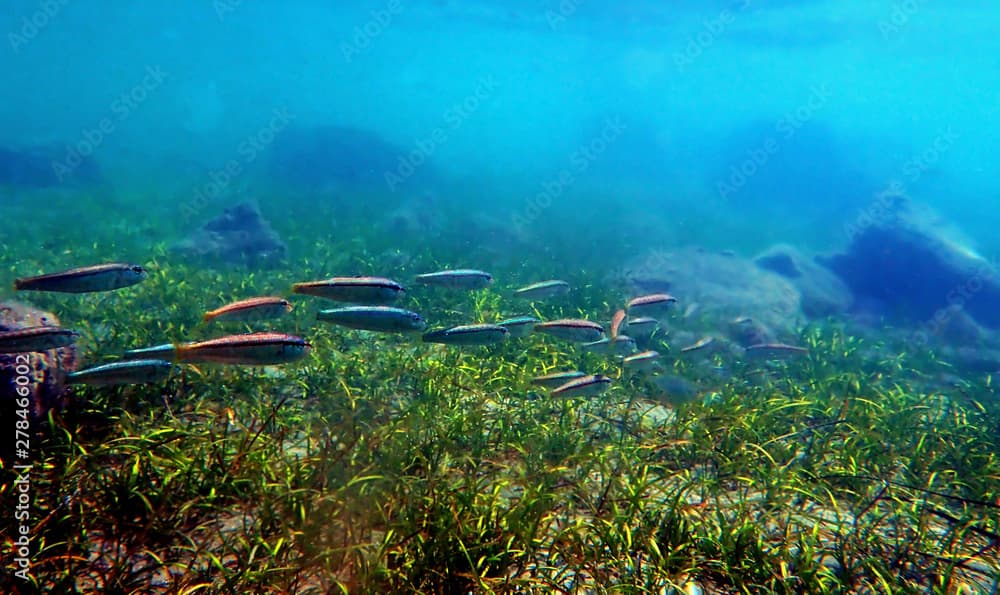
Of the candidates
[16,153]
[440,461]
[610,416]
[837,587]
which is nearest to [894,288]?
[610,416]

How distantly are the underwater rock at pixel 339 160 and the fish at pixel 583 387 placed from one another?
102 ft

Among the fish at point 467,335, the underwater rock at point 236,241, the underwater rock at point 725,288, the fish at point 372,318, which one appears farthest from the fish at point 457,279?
the underwater rock at point 236,241

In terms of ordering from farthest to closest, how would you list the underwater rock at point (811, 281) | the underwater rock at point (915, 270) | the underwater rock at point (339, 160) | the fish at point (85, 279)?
the underwater rock at point (339, 160) → the underwater rock at point (915, 270) → the underwater rock at point (811, 281) → the fish at point (85, 279)

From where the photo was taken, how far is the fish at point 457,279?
20.8 ft

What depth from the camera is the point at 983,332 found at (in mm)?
14586

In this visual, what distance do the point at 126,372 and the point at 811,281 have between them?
19.4 m

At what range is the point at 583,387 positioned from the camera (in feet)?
16.0

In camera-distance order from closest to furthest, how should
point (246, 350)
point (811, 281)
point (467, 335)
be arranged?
point (246, 350), point (467, 335), point (811, 281)

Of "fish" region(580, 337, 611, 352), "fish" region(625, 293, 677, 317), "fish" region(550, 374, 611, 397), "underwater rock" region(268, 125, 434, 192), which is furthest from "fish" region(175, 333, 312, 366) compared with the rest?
"underwater rock" region(268, 125, 434, 192)

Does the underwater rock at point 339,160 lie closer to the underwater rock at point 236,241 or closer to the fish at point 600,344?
the underwater rock at point 236,241

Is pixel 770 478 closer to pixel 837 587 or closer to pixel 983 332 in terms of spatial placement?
pixel 837 587

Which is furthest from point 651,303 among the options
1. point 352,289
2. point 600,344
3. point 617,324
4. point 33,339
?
point 33,339

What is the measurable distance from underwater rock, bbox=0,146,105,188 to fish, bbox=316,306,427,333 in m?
34.9

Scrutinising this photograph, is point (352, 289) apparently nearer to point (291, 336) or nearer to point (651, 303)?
point (291, 336)
